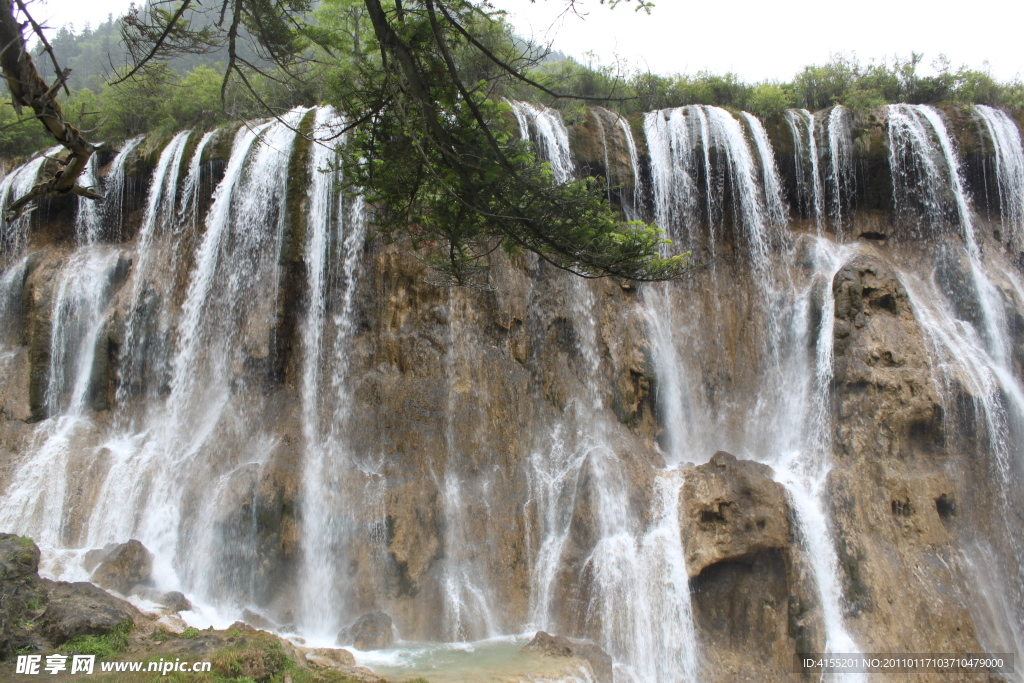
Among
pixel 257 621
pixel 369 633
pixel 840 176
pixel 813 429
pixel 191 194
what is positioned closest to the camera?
pixel 369 633

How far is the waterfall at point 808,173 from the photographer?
1591cm

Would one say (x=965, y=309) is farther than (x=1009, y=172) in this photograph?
No

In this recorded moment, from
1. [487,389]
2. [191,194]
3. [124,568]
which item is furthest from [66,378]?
[487,389]

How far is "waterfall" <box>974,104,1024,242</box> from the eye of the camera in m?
15.3

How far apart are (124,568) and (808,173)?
1682cm

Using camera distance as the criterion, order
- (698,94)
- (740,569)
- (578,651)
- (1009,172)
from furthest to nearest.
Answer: (698,94), (1009,172), (740,569), (578,651)

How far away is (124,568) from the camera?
407 inches

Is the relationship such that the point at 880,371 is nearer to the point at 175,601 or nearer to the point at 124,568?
the point at 175,601

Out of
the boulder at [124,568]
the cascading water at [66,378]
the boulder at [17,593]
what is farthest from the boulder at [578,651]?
the cascading water at [66,378]

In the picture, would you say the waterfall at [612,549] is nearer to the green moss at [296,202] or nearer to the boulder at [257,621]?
the boulder at [257,621]

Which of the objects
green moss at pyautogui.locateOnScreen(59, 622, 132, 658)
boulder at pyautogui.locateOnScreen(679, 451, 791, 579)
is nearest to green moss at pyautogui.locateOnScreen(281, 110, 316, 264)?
green moss at pyautogui.locateOnScreen(59, 622, 132, 658)

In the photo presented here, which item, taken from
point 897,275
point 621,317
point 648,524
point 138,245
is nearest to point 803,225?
point 897,275

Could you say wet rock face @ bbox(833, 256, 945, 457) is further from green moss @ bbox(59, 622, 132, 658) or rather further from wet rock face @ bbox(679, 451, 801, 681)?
green moss @ bbox(59, 622, 132, 658)

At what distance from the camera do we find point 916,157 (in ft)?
50.6
